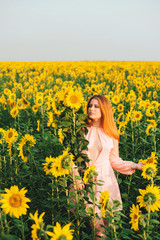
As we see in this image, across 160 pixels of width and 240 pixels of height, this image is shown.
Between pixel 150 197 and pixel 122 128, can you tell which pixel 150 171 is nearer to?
pixel 150 197

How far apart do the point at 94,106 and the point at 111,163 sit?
719mm

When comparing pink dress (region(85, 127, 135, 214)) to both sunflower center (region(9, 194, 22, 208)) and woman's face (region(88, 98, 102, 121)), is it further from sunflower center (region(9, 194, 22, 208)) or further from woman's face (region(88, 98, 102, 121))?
sunflower center (region(9, 194, 22, 208))

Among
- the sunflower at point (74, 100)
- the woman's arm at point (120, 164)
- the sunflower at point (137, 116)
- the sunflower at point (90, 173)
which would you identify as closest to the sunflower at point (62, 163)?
the sunflower at point (90, 173)

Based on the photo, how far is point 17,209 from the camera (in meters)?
1.62

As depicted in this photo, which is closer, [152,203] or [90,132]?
[152,203]

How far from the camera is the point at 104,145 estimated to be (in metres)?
2.70

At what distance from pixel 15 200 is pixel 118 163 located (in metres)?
1.44

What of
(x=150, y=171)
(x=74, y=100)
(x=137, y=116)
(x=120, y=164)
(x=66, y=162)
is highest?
(x=74, y=100)

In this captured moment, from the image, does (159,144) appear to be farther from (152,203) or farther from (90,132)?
(152,203)

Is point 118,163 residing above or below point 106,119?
below

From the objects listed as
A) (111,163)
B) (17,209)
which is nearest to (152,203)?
(17,209)

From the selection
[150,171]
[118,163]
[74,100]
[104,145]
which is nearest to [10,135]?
[74,100]

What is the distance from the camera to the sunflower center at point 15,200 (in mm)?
1615

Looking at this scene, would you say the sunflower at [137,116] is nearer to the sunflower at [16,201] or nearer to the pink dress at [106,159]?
the pink dress at [106,159]
